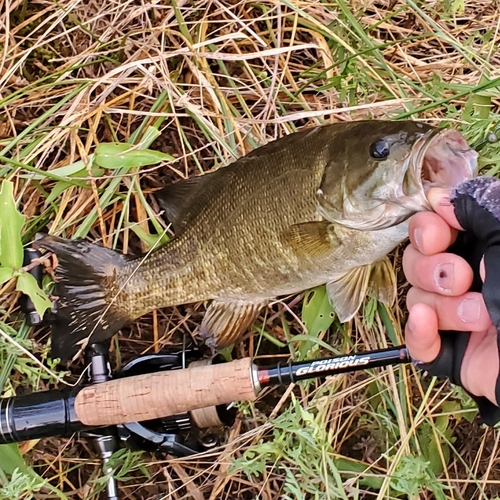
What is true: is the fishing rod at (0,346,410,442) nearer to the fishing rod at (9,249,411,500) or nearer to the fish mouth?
the fishing rod at (9,249,411,500)

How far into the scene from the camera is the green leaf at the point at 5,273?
203cm

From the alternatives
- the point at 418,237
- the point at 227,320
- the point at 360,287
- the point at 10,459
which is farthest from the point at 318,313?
the point at 10,459

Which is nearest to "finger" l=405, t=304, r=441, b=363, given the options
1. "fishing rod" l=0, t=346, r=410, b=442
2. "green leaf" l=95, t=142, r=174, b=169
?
"fishing rod" l=0, t=346, r=410, b=442

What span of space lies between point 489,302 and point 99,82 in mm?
1557

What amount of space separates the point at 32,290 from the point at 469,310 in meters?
1.30

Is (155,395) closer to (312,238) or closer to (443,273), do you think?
(312,238)

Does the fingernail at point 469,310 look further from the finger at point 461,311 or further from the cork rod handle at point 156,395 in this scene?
the cork rod handle at point 156,395

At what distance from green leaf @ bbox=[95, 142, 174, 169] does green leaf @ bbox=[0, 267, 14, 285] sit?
456 mm

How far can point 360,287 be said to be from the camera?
2.15 m

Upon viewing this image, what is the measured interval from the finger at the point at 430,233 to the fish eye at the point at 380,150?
0.82ft

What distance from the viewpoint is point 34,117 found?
8.08 feet

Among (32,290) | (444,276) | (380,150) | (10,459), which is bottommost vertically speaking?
(10,459)

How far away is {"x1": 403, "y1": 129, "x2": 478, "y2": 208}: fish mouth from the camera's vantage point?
1.72m

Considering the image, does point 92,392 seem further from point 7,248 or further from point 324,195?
point 324,195
